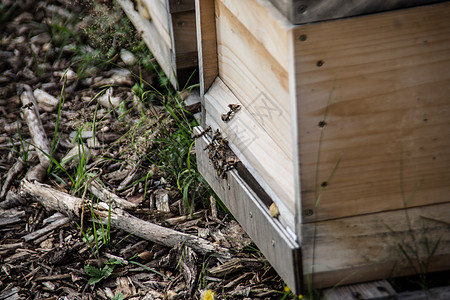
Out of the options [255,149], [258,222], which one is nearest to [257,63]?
[255,149]

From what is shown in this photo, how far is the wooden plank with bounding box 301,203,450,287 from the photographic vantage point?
6.27ft

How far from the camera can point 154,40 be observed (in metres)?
3.82

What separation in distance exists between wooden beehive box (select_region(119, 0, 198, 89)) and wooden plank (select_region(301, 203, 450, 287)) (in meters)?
1.73

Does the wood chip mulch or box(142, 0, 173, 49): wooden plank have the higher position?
box(142, 0, 173, 49): wooden plank

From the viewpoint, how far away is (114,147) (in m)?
3.40

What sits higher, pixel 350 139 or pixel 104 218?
pixel 350 139

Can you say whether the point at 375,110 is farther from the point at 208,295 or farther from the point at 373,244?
the point at 208,295

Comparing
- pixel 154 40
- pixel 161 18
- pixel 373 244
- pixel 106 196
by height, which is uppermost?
pixel 161 18

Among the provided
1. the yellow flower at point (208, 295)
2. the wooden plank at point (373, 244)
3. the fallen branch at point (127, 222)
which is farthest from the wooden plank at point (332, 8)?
the fallen branch at point (127, 222)

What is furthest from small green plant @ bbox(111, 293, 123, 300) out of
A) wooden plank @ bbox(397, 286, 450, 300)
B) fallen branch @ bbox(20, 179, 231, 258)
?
wooden plank @ bbox(397, 286, 450, 300)

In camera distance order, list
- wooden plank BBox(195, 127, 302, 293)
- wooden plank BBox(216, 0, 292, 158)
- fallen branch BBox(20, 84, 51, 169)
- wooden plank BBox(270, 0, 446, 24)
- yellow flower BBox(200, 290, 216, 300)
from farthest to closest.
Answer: fallen branch BBox(20, 84, 51, 169) < yellow flower BBox(200, 290, 216, 300) < wooden plank BBox(195, 127, 302, 293) < wooden plank BBox(216, 0, 292, 158) < wooden plank BBox(270, 0, 446, 24)

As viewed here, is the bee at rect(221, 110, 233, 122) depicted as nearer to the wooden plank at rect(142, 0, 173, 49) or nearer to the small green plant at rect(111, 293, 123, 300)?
the small green plant at rect(111, 293, 123, 300)

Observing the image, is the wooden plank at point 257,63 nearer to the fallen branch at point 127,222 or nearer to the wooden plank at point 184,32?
the fallen branch at point 127,222

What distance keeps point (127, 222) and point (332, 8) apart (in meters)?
1.55
